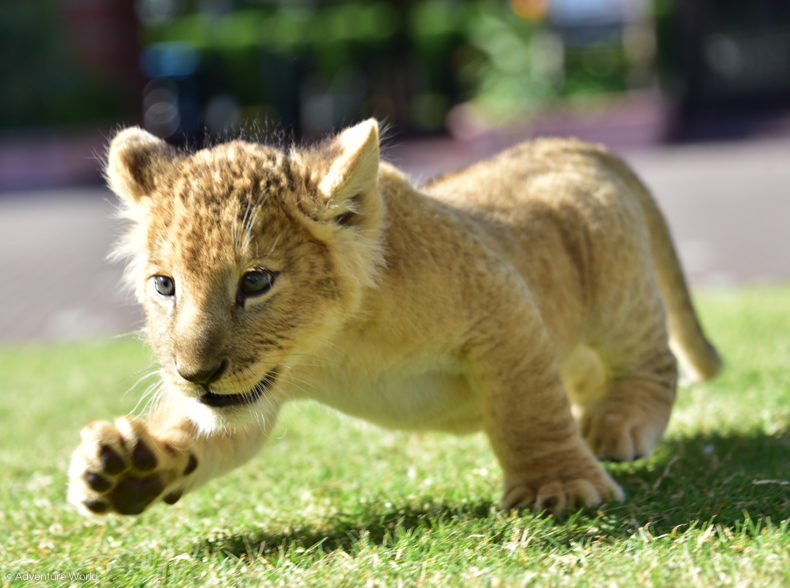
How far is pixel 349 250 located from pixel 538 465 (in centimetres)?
106

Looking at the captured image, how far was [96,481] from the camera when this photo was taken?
9.92 feet

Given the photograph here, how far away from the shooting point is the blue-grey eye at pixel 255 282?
2.95m

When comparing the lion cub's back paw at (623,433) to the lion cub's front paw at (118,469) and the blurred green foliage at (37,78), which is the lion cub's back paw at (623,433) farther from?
the blurred green foliage at (37,78)

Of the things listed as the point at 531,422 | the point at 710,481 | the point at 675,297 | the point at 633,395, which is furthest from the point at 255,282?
the point at 675,297

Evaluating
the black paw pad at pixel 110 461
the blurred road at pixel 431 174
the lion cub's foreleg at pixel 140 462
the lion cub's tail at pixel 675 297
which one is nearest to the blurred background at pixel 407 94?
the blurred road at pixel 431 174

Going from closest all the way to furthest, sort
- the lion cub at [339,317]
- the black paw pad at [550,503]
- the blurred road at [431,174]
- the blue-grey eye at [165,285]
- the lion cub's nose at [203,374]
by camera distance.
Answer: the lion cub's nose at [203,374] → the lion cub at [339,317] → the blue-grey eye at [165,285] → the black paw pad at [550,503] → the blurred road at [431,174]

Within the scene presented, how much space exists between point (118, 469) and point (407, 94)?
79.6 feet

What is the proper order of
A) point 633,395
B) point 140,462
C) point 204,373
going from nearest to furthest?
point 204,373, point 140,462, point 633,395

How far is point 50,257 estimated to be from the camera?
45.1ft

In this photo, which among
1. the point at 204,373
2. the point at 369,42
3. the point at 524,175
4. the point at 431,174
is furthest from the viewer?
the point at 369,42

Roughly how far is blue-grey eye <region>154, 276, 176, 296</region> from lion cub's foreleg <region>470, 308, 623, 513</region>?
A: 112 centimetres

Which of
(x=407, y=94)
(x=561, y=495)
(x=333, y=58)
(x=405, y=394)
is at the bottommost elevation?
(x=407, y=94)

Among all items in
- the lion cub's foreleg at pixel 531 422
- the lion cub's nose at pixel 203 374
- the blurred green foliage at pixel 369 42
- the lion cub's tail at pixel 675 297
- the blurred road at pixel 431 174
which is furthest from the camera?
the blurred green foliage at pixel 369 42

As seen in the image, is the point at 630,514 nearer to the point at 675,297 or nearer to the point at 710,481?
the point at 710,481
